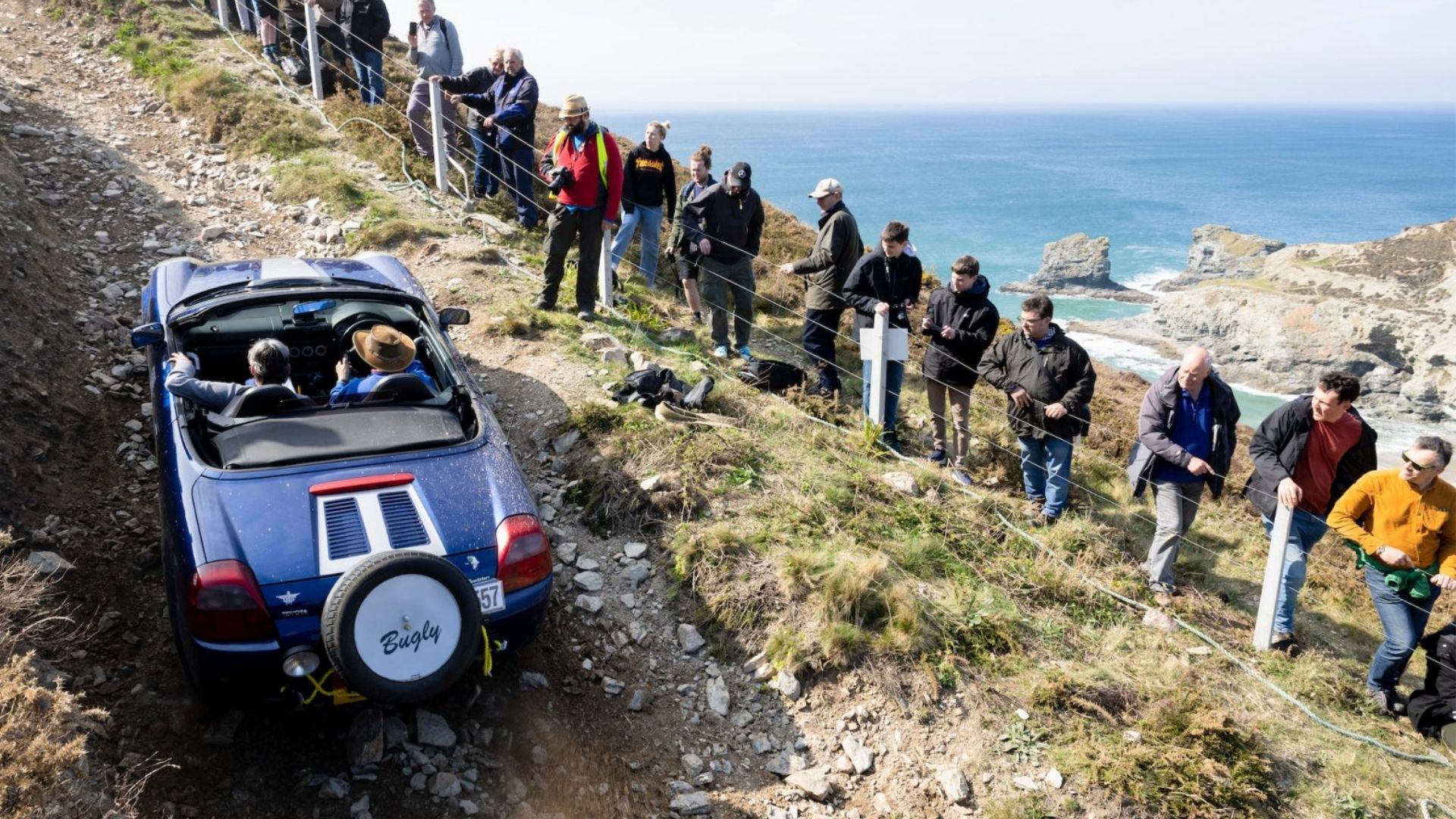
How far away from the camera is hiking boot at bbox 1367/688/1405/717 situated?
5.39m

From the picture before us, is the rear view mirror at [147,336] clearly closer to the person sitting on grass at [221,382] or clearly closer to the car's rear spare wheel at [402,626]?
the person sitting on grass at [221,382]

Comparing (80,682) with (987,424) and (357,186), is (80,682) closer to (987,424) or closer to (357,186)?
(987,424)

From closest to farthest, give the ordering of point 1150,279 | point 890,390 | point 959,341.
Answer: point 959,341
point 890,390
point 1150,279

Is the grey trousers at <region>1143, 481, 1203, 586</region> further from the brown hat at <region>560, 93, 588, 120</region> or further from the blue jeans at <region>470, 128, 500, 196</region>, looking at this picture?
the blue jeans at <region>470, 128, 500, 196</region>

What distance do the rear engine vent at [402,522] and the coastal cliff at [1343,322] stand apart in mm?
46295

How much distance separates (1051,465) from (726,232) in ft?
12.5

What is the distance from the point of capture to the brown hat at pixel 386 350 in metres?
4.85

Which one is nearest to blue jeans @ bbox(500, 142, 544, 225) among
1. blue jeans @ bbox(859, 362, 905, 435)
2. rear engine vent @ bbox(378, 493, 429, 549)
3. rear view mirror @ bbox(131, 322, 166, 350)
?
blue jeans @ bbox(859, 362, 905, 435)

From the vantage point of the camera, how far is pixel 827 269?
26.5ft

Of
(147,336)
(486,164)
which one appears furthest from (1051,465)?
(486,164)

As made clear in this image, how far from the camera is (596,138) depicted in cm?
809

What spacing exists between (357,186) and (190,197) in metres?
1.91

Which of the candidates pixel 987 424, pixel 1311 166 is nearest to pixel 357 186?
pixel 987 424

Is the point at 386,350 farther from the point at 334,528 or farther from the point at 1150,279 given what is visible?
the point at 1150,279
